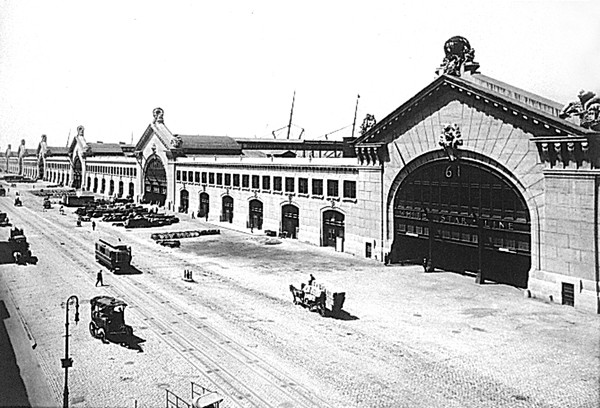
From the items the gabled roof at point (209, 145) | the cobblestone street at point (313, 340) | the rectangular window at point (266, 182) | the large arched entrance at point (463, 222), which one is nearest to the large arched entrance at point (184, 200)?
the gabled roof at point (209, 145)

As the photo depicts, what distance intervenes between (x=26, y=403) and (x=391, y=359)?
61.7ft

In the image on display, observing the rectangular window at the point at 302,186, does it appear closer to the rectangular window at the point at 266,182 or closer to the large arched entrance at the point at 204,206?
the rectangular window at the point at 266,182

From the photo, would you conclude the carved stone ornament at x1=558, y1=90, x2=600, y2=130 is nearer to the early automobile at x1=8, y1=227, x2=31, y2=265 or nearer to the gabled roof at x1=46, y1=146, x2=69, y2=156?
the early automobile at x1=8, y1=227, x2=31, y2=265

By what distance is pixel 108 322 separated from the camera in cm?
2400

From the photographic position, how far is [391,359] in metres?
22.0

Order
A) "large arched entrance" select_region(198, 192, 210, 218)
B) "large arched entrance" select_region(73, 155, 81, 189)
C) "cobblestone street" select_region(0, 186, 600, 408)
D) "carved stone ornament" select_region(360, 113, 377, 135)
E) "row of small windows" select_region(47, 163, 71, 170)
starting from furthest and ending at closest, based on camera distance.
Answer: "row of small windows" select_region(47, 163, 71, 170) < "large arched entrance" select_region(73, 155, 81, 189) < "large arched entrance" select_region(198, 192, 210, 218) < "carved stone ornament" select_region(360, 113, 377, 135) < "cobblestone street" select_region(0, 186, 600, 408)

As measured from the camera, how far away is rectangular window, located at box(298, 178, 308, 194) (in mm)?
54806

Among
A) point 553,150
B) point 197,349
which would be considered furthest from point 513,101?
point 197,349

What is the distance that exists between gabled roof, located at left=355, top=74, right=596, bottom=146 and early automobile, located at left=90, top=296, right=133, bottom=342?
1060 inches

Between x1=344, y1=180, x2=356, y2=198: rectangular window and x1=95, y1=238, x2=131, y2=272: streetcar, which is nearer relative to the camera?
x1=95, y1=238, x2=131, y2=272: streetcar

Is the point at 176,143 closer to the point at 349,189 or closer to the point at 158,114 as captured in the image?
the point at 158,114

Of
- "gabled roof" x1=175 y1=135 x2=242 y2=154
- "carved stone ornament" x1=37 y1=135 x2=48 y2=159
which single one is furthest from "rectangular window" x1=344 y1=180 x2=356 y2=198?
"carved stone ornament" x1=37 y1=135 x2=48 y2=159

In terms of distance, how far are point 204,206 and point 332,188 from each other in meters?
32.1

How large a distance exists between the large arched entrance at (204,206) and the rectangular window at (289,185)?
72.0 feet
